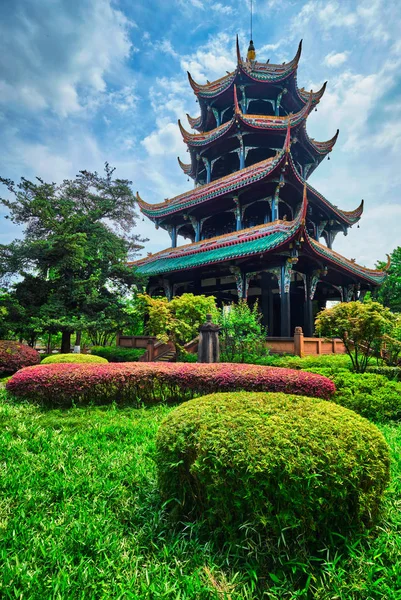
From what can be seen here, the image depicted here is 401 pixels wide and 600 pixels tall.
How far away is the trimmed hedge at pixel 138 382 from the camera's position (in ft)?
19.9

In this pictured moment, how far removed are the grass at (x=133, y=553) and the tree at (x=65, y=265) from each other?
10689mm

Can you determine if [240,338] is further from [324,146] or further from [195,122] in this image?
[195,122]

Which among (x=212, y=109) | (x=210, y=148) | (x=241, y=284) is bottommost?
(x=241, y=284)

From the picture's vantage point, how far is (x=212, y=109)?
20.9 metres

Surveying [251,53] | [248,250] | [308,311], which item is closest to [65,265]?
[248,250]

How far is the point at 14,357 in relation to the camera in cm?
1119

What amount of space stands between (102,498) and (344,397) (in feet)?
15.7

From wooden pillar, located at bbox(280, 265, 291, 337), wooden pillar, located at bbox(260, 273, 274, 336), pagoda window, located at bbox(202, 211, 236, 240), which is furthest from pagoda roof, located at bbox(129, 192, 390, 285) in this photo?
pagoda window, located at bbox(202, 211, 236, 240)

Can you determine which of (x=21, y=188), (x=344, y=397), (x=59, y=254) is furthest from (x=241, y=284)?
(x=21, y=188)

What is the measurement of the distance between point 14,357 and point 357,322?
1103 centimetres

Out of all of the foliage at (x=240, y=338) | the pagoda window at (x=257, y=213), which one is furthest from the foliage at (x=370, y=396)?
the pagoda window at (x=257, y=213)

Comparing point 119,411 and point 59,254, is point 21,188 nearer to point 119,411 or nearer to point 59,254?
point 59,254

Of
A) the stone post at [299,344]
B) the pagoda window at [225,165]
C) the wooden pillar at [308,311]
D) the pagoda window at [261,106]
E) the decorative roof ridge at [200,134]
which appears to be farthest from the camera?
the pagoda window at [225,165]

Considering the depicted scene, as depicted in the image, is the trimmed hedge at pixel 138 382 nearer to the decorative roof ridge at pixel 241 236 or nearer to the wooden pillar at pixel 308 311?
the decorative roof ridge at pixel 241 236
